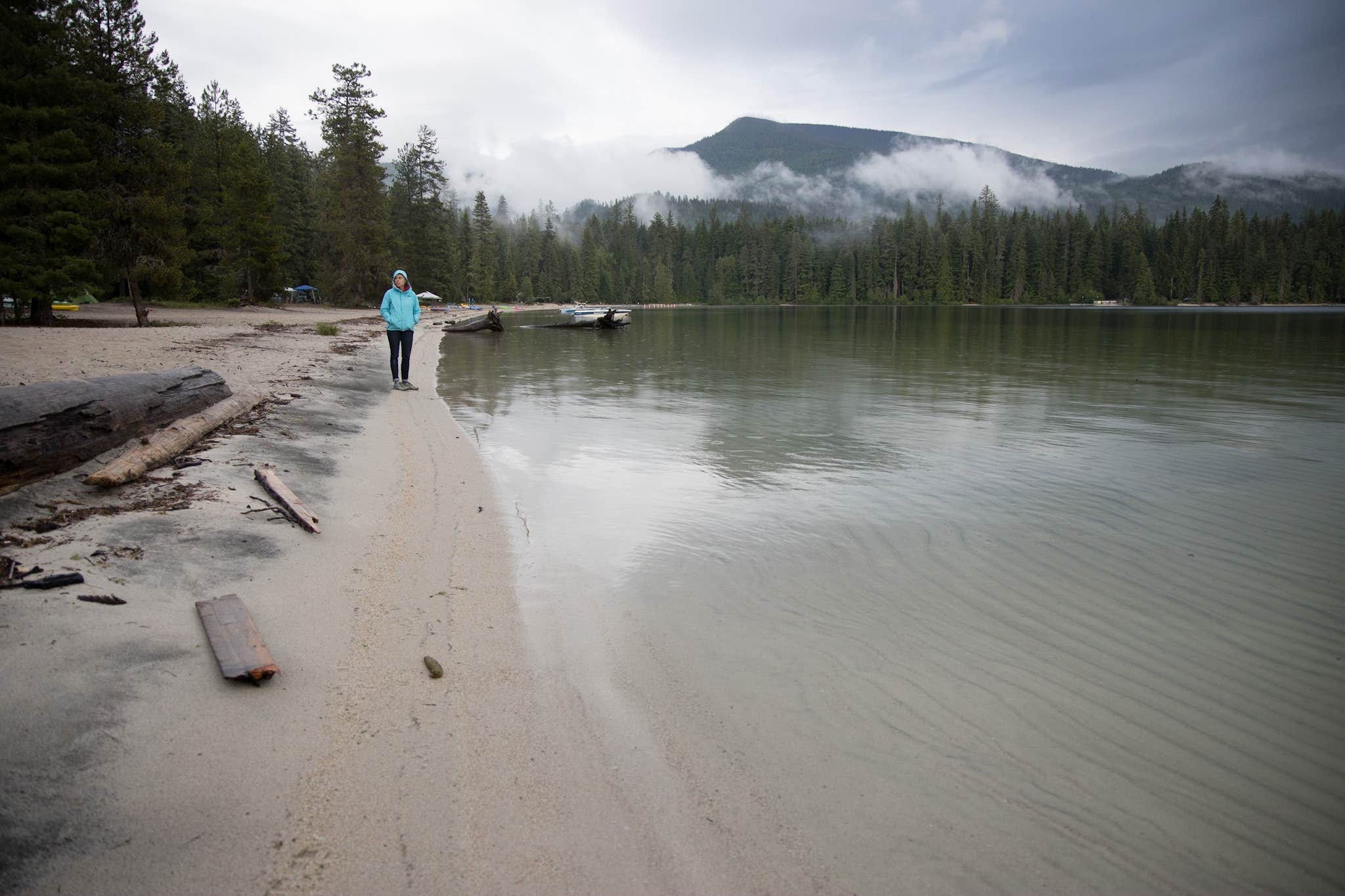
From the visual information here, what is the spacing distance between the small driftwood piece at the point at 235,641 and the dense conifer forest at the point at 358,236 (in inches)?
969

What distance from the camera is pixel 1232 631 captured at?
491cm

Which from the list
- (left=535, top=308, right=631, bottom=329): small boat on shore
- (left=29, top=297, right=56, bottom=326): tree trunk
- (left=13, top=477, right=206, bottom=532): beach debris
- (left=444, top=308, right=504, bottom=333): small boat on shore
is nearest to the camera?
(left=13, top=477, right=206, bottom=532): beach debris

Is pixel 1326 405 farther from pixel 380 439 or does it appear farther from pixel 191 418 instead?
pixel 191 418

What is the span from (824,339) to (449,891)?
3901cm

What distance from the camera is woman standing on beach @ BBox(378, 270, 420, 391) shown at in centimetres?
1513

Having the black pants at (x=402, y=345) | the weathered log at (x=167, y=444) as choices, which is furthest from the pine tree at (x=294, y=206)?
the weathered log at (x=167, y=444)

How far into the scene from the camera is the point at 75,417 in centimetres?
611

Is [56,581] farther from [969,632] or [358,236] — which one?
[358,236]

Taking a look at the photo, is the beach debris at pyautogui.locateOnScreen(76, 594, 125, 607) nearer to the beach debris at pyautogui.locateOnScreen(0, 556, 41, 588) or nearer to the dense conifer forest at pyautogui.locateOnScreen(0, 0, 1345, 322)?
the beach debris at pyautogui.locateOnScreen(0, 556, 41, 588)

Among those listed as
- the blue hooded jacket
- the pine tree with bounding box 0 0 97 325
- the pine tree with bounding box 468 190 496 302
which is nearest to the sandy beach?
the blue hooded jacket

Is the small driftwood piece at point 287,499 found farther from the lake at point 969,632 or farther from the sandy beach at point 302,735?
the lake at point 969,632

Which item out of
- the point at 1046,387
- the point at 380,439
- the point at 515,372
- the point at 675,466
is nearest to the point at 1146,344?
the point at 1046,387

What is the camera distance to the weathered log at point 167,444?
19.5 ft

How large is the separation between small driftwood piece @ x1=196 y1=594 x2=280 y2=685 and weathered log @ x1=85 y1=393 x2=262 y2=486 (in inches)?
105
